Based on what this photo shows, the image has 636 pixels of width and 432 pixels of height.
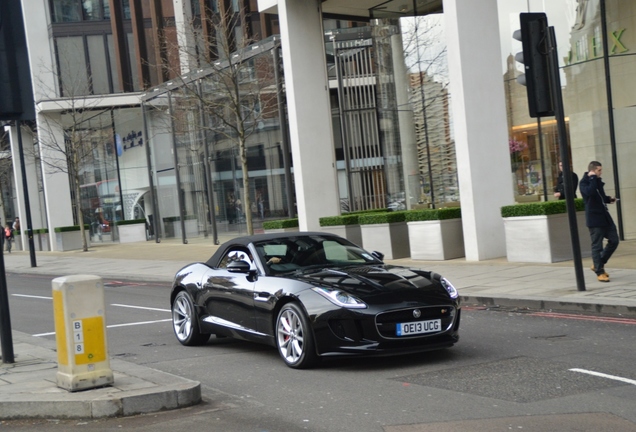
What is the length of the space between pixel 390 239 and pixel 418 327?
13.3 meters

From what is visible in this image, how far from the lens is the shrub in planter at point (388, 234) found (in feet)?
72.6

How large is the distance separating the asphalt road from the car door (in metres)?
0.42

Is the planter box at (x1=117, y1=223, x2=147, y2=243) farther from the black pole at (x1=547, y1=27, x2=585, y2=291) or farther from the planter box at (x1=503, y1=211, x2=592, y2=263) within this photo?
the black pole at (x1=547, y1=27, x2=585, y2=291)

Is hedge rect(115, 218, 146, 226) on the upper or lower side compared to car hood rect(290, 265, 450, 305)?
upper

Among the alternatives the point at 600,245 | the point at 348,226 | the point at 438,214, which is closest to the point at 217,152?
the point at 348,226

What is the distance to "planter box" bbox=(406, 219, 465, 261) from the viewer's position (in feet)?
66.9

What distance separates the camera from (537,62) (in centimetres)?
1337

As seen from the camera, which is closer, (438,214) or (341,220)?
(438,214)

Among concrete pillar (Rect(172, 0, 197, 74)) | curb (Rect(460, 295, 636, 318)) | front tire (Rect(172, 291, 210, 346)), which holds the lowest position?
curb (Rect(460, 295, 636, 318))

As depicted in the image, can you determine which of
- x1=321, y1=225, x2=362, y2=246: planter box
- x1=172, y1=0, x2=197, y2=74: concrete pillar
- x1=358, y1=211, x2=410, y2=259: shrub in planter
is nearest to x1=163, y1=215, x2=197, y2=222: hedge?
x1=172, y1=0, x2=197, y2=74: concrete pillar

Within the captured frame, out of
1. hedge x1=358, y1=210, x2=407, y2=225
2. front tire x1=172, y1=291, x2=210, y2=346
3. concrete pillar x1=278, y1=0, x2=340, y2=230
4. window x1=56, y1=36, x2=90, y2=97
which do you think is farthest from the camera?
window x1=56, y1=36, x2=90, y2=97

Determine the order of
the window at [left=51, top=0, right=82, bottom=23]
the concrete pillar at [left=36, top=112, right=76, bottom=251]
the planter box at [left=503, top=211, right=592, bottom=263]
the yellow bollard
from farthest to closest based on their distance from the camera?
the window at [left=51, top=0, right=82, bottom=23]
the concrete pillar at [left=36, top=112, right=76, bottom=251]
the planter box at [left=503, top=211, right=592, bottom=263]
the yellow bollard

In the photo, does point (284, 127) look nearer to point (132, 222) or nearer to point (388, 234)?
point (388, 234)

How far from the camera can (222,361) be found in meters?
10.0
